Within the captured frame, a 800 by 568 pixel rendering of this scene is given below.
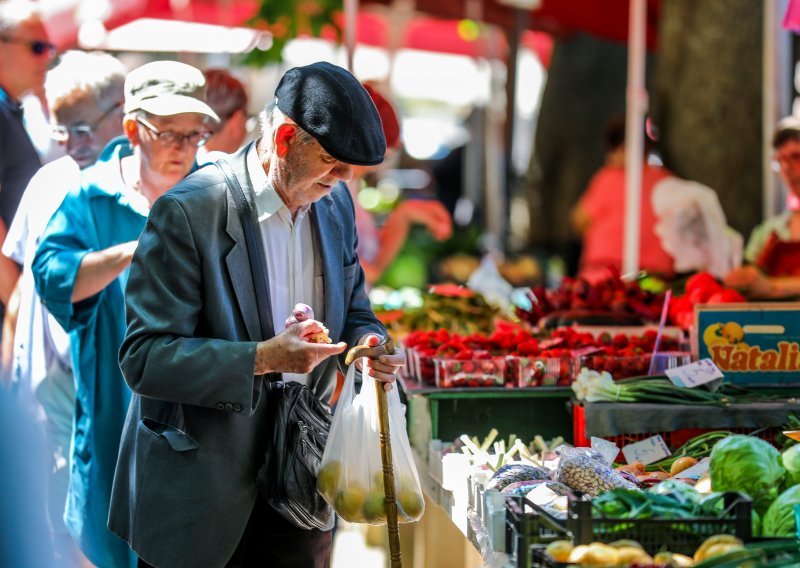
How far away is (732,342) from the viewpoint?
4172mm

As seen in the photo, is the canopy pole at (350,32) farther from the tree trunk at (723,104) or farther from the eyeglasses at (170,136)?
the tree trunk at (723,104)

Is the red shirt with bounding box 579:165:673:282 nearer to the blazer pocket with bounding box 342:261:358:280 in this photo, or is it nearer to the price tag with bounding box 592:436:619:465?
the price tag with bounding box 592:436:619:465

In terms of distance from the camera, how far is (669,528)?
2568 mm

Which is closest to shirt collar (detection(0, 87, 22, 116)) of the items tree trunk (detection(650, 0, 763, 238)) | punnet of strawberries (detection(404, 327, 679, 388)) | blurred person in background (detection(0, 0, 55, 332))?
blurred person in background (detection(0, 0, 55, 332))

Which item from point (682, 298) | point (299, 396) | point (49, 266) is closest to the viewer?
point (299, 396)

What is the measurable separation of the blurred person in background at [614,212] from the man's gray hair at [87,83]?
4.71 meters

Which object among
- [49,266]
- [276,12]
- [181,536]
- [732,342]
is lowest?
[181,536]

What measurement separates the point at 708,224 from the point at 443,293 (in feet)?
6.39

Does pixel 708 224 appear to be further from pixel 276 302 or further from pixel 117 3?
pixel 117 3

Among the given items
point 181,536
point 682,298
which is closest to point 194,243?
point 181,536

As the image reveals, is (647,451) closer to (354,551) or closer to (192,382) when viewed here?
(192,382)

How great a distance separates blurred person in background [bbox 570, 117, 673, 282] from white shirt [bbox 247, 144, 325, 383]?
18.5ft

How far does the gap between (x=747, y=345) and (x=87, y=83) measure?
2.53m

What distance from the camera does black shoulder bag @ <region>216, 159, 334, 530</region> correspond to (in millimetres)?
2867
